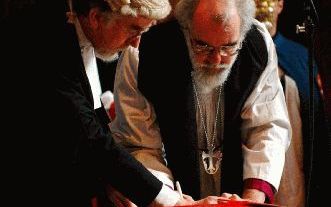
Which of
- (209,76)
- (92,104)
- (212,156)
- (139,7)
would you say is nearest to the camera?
(139,7)

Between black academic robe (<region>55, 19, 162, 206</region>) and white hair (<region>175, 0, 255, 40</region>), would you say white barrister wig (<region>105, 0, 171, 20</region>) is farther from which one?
white hair (<region>175, 0, 255, 40</region>)

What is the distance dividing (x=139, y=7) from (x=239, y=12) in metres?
0.57

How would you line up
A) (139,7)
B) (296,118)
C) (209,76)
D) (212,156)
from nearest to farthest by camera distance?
1. (139,7)
2. (209,76)
3. (212,156)
4. (296,118)

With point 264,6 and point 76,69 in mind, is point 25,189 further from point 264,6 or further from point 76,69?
point 264,6

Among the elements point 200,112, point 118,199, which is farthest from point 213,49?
point 118,199

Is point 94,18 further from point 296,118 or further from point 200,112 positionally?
point 296,118

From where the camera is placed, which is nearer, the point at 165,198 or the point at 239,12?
the point at 165,198

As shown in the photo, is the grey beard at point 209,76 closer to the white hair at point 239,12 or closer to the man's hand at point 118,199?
the white hair at point 239,12

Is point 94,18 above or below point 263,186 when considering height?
above

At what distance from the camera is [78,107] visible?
2344mm

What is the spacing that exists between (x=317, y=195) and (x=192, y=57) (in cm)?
127

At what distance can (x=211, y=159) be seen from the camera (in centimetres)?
298

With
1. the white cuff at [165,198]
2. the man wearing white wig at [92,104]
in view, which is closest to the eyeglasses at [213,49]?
the man wearing white wig at [92,104]

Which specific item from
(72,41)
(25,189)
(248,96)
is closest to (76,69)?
(72,41)
